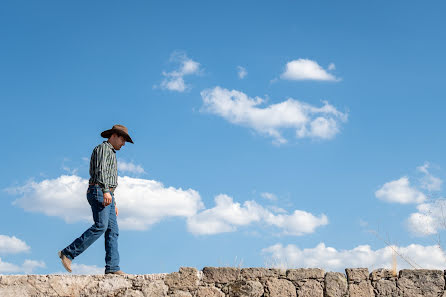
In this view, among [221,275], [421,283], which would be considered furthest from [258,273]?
[421,283]

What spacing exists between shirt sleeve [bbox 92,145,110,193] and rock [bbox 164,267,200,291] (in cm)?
135

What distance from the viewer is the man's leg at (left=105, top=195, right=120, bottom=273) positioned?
7008mm

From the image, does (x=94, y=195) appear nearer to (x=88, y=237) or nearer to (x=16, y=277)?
(x=88, y=237)

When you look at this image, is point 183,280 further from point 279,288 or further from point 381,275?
point 381,275

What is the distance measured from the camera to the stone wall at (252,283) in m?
6.88

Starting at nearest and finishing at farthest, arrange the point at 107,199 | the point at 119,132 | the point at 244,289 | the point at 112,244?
the point at 107,199, the point at 244,289, the point at 112,244, the point at 119,132

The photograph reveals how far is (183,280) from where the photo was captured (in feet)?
23.0

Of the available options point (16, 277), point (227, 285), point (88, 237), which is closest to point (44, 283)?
point (16, 277)

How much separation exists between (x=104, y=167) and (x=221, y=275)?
1982 mm

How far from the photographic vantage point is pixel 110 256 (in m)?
7.02

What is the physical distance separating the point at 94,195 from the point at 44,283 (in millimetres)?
1224

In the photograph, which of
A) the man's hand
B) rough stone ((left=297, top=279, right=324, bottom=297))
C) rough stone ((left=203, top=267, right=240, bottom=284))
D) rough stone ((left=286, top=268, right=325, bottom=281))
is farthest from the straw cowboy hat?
rough stone ((left=297, top=279, right=324, bottom=297))

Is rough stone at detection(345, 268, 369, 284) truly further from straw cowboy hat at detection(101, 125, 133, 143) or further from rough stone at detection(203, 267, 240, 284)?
straw cowboy hat at detection(101, 125, 133, 143)

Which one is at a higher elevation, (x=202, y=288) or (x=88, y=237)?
(x=88, y=237)
